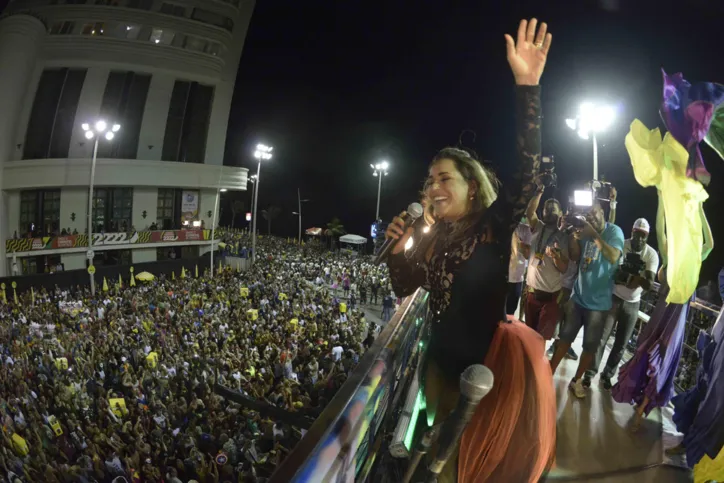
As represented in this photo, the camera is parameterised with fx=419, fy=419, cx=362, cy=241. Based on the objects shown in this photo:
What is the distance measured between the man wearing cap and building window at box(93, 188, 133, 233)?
1320 inches

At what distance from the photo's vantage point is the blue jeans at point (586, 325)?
11.6 ft

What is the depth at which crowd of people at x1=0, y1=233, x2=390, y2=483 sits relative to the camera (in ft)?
19.3

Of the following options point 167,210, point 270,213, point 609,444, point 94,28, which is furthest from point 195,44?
point 609,444

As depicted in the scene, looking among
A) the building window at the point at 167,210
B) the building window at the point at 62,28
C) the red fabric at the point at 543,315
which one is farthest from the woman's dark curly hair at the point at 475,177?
the building window at the point at 62,28

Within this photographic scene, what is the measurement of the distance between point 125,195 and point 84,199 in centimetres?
260

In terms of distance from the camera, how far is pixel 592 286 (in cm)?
358

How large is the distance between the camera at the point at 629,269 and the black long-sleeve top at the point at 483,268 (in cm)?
217

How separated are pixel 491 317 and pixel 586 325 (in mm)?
2222

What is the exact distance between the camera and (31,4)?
30.5 metres

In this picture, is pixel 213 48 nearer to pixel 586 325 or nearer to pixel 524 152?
pixel 586 325

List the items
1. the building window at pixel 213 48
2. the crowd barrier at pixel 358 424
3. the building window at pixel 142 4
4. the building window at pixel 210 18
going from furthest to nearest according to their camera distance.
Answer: the building window at pixel 213 48
the building window at pixel 210 18
the building window at pixel 142 4
the crowd barrier at pixel 358 424

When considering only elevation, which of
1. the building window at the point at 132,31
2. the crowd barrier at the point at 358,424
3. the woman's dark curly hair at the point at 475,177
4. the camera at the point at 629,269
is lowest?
the crowd barrier at the point at 358,424

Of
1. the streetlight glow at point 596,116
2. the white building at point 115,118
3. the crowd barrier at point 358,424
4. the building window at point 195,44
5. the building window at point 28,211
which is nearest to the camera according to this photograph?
the crowd barrier at point 358,424

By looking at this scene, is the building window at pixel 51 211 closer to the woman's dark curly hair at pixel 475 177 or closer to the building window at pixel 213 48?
the building window at pixel 213 48
